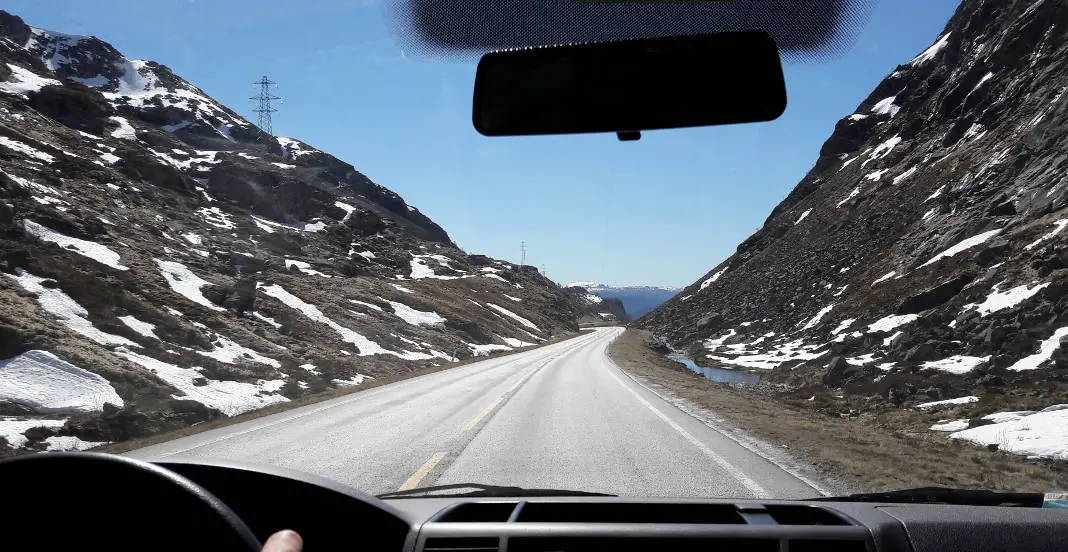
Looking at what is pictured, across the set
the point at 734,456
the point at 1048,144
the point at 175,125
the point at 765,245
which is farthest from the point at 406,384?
the point at 175,125

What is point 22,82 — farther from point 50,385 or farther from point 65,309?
point 50,385

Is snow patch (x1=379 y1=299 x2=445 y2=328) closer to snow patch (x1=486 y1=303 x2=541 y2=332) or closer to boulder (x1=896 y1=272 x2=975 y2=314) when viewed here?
snow patch (x1=486 y1=303 x2=541 y2=332)

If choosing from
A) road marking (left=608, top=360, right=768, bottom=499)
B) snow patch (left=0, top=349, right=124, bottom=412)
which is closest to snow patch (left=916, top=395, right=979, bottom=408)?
road marking (left=608, top=360, right=768, bottom=499)

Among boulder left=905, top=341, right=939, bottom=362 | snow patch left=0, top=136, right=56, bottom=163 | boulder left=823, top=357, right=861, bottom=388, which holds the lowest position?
boulder left=823, top=357, right=861, bottom=388

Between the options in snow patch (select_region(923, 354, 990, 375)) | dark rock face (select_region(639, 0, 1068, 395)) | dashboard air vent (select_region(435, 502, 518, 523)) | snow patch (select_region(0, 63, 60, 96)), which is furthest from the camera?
snow patch (select_region(0, 63, 60, 96))

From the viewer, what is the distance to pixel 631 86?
3385 mm

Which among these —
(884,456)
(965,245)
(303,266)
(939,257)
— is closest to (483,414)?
(884,456)

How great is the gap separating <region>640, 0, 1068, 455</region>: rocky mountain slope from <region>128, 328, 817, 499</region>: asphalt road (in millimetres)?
8449

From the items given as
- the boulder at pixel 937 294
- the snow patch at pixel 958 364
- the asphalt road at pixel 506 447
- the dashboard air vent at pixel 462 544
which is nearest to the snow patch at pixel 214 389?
the asphalt road at pixel 506 447

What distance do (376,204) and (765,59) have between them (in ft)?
458

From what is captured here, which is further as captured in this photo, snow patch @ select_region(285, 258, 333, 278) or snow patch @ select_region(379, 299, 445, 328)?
snow patch @ select_region(285, 258, 333, 278)

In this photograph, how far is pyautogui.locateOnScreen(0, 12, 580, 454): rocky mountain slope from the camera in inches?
621

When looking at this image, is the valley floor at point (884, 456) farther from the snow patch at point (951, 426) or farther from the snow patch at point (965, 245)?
the snow patch at point (965, 245)

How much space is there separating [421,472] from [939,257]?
4001 cm
